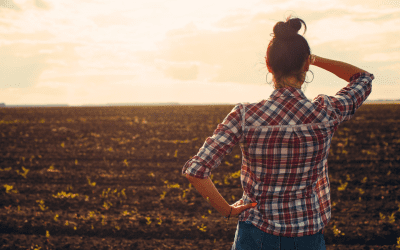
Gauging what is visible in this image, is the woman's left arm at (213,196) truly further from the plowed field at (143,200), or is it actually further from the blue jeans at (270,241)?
the plowed field at (143,200)

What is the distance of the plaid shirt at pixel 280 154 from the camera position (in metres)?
1.36

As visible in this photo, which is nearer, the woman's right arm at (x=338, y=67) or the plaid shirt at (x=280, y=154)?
the plaid shirt at (x=280, y=154)

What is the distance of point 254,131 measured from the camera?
136cm

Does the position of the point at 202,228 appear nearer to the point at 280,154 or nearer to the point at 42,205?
the point at 42,205

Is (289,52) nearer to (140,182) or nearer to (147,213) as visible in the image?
(147,213)

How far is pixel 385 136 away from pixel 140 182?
1373 cm

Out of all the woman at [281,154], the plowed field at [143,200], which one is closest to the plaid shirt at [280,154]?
the woman at [281,154]

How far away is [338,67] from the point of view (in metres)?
1.79

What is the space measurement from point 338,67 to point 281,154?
806 mm

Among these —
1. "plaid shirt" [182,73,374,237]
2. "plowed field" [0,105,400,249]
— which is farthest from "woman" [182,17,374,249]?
"plowed field" [0,105,400,249]

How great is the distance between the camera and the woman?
53.6 inches

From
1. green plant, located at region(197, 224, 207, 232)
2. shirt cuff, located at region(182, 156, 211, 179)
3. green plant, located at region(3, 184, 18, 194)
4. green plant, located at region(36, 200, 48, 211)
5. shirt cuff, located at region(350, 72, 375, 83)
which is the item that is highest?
shirt cuff, located at region(350, 72, 375, 83)

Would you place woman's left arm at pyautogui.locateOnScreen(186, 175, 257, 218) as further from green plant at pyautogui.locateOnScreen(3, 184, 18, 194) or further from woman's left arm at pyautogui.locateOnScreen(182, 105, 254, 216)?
green plant at pyautogui.locateOnScreen(3, 184, 18, 194)

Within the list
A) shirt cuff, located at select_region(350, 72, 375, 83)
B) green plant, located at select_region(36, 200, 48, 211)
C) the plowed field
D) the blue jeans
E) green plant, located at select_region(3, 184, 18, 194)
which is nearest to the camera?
the blue jeans
